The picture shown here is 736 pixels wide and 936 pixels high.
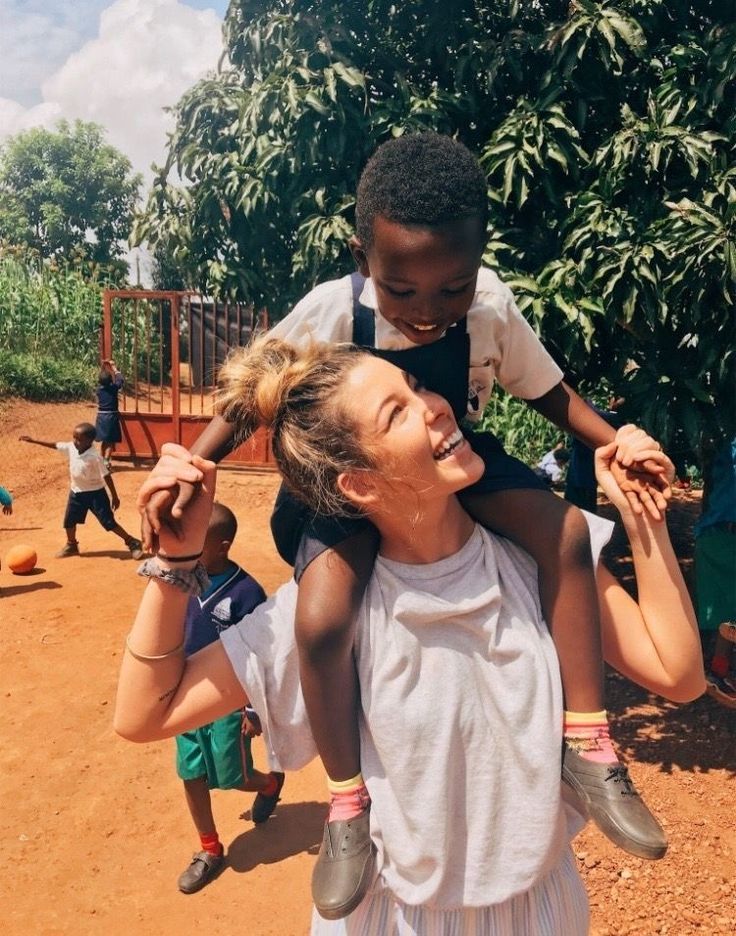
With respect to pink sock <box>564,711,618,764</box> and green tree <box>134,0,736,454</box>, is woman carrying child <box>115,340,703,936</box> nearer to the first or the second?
pink sock <box>564,711,618,764</box>

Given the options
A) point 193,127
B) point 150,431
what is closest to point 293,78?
point 193,127

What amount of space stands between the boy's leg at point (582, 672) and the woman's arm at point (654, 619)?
8 centimetres

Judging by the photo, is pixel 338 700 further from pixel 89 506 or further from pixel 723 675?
pixel 89 506

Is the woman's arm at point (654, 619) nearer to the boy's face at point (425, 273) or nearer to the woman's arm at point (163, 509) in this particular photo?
the boy's face at point (425, 273)

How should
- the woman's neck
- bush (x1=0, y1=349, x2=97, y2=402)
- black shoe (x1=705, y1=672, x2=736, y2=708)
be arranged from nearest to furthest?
the woman's neck → black shoe (x1=705, y1=672, x2=736, y2=708) → bush (x1=0, y1=349, x2=97, y2=402)

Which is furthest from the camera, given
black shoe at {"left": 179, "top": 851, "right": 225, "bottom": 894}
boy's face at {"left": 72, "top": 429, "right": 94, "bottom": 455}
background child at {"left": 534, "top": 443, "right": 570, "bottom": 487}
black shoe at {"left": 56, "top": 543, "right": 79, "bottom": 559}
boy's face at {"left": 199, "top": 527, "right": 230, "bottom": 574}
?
background child at {"left": 534, "top": 443, "right": 570, "bottom": 487}

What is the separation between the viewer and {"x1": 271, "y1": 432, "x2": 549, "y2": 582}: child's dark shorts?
1.47 metres

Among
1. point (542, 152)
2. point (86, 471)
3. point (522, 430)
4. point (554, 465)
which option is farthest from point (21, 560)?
point (522, 430)

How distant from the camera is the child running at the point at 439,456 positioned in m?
1.39

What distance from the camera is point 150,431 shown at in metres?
10.9

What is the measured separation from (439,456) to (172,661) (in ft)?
1.95

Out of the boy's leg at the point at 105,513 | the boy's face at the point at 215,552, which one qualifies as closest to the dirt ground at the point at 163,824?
the boy's face at the point at 215,552

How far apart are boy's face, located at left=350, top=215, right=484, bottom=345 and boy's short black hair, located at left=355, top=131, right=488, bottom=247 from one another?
0.07 ft

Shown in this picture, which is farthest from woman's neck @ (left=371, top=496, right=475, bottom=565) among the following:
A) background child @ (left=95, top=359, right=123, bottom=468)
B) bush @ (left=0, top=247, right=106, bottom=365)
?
bush @ (left=0, top=247, right=106, bottom=365)
